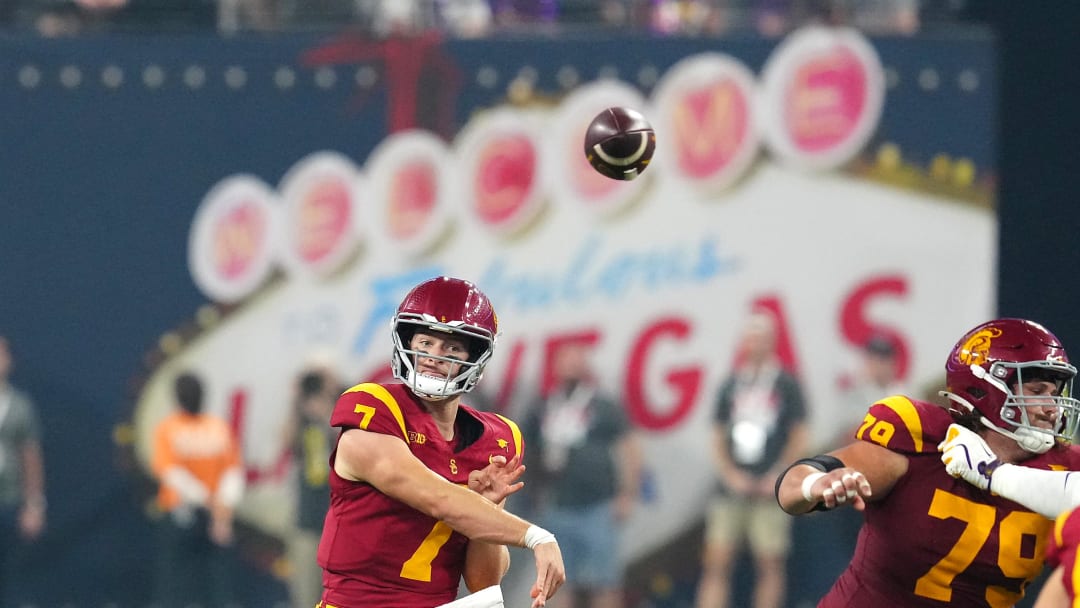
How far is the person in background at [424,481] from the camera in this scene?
407 centimetres

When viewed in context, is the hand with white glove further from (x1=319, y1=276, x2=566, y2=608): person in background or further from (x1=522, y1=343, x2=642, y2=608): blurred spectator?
(x1=522, y1=343, x2=642, y2=608): blurred spectator

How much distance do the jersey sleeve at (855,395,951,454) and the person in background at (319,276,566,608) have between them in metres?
0.95

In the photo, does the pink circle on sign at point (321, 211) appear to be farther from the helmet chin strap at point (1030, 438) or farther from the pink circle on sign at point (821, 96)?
the helmet chin strap at point (1030, 438)

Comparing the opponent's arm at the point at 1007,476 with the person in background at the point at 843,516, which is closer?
the opponent's arm at the point at 1007,476

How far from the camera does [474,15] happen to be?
32.7 feet

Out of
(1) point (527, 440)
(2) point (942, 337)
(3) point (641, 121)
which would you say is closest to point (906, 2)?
(2) point (942, 337)

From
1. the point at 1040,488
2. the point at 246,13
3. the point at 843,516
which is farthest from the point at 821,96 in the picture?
the point at 1040,488

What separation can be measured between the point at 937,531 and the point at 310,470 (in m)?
5.30

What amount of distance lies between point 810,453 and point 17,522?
15.8ft

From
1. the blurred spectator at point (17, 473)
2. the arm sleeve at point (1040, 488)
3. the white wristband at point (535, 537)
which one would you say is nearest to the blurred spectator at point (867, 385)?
the blurred spectator at point (17, 473)

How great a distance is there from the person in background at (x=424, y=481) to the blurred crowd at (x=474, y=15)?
5.76 meters

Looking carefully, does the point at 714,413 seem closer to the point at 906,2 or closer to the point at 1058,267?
the point at 1058,267

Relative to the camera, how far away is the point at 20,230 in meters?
9.88

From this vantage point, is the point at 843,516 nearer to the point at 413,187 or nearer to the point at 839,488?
the point at 413,187
